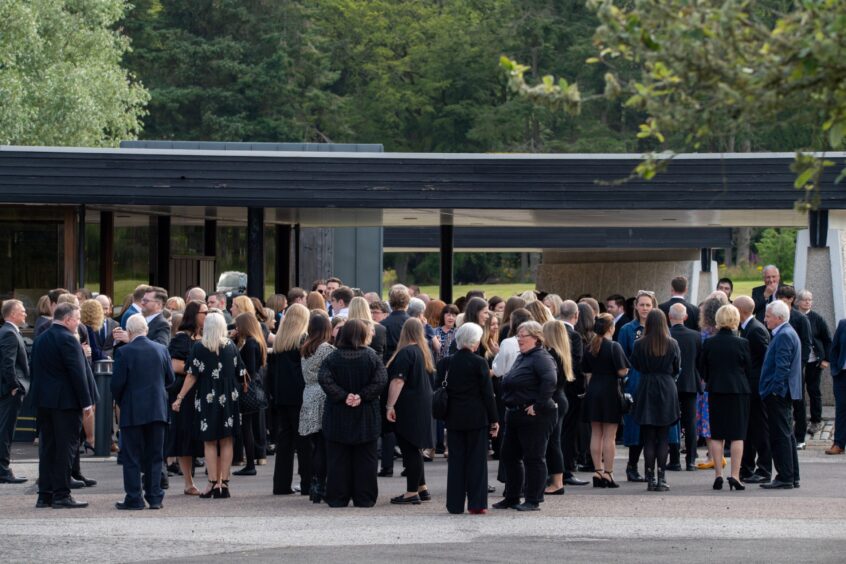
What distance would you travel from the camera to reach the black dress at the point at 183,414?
43.8 ft

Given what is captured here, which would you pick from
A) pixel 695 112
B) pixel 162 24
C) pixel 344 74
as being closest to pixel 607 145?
pixel 344 74

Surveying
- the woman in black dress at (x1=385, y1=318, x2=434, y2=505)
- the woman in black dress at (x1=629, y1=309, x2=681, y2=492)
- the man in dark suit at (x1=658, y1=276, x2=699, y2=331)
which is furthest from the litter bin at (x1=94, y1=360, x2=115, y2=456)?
the man in dark suit at (x1=658, y1=276, x2=699, y2=331)

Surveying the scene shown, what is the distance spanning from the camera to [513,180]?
2108cm

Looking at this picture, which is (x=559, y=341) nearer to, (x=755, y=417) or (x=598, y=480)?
(x=598, y=480)

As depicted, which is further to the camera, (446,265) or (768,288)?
(446,265)

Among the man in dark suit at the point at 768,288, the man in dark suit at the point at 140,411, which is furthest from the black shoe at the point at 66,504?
the man in dark suit at the point at 768,288

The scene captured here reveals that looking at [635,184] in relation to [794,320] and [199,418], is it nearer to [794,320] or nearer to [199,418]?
[794,320]

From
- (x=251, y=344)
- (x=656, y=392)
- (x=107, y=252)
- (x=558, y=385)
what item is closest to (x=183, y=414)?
(x=251, y=344)

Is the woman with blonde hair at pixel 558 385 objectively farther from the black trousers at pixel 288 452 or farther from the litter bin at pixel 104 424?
the litter bin at pixel 104 424

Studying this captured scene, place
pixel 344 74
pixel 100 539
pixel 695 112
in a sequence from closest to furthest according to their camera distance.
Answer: pixel 695 112 → pixel 100 539 → pixel 344 74

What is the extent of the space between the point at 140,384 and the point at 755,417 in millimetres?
5841

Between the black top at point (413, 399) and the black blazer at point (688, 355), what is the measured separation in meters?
3.01

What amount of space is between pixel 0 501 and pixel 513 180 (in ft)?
33.1

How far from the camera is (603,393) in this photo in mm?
13945
